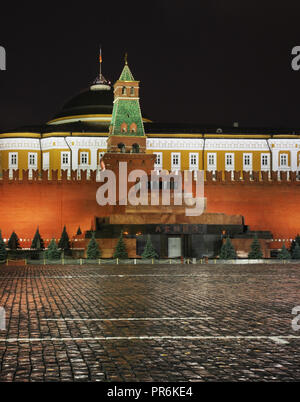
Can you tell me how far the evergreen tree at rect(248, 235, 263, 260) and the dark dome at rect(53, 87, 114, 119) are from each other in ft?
84.9

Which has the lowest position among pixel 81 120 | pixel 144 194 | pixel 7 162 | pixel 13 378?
pixel 13 378

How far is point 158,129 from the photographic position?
47969 millimetres

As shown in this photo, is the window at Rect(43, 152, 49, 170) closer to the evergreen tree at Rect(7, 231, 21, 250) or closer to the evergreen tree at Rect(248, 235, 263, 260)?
the evergreen tree at Rect(7, 231, 21, 250)

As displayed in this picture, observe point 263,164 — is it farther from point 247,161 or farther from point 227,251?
point 227,251

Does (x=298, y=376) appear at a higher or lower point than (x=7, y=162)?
lower

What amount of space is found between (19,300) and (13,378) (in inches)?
217

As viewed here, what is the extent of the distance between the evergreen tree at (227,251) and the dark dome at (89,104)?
2608 centimetres

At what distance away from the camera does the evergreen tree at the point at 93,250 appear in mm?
25414

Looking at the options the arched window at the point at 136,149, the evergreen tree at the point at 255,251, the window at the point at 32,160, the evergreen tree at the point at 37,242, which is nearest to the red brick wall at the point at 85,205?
the evergreen tree at the point at 37,242

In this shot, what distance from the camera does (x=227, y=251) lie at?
84.2 ft

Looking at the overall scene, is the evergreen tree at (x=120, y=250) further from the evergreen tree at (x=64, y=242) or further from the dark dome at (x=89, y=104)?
the dark dome at (x=89, y=104)

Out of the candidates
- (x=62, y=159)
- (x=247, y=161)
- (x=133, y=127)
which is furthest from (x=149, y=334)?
(x=247, y=161)
